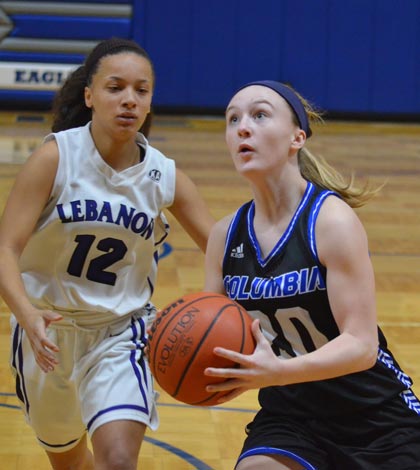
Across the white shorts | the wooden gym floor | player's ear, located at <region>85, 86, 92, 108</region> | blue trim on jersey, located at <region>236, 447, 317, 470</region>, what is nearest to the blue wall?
the wooden gym floor

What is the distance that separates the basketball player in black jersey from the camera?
257cm

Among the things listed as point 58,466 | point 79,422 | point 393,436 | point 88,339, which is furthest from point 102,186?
point 393,436

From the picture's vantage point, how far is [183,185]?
337cm

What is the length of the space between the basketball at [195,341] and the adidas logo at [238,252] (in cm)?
22

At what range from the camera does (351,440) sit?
2.67 meters

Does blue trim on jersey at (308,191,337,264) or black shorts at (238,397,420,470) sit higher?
blue trim on jersey at (308,191,337,264)

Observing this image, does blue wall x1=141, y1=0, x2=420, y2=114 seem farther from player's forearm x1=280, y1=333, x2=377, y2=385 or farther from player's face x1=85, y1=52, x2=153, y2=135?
player's forearm x1=280, y1=333, x2=377, y2=385

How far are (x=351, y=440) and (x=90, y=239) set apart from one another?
1.06m

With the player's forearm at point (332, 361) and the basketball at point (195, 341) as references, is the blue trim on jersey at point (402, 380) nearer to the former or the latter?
the player's forearm at point (332, 361)

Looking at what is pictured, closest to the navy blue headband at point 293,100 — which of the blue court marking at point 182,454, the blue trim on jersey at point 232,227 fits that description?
the blue trim on jersey at point 232,227

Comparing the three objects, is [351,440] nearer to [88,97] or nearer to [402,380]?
[402,380]

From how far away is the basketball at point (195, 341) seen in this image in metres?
2.45

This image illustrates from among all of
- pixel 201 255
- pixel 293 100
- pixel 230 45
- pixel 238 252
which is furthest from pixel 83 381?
pixel 230 45

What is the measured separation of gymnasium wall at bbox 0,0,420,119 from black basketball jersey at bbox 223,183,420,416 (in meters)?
10.6
